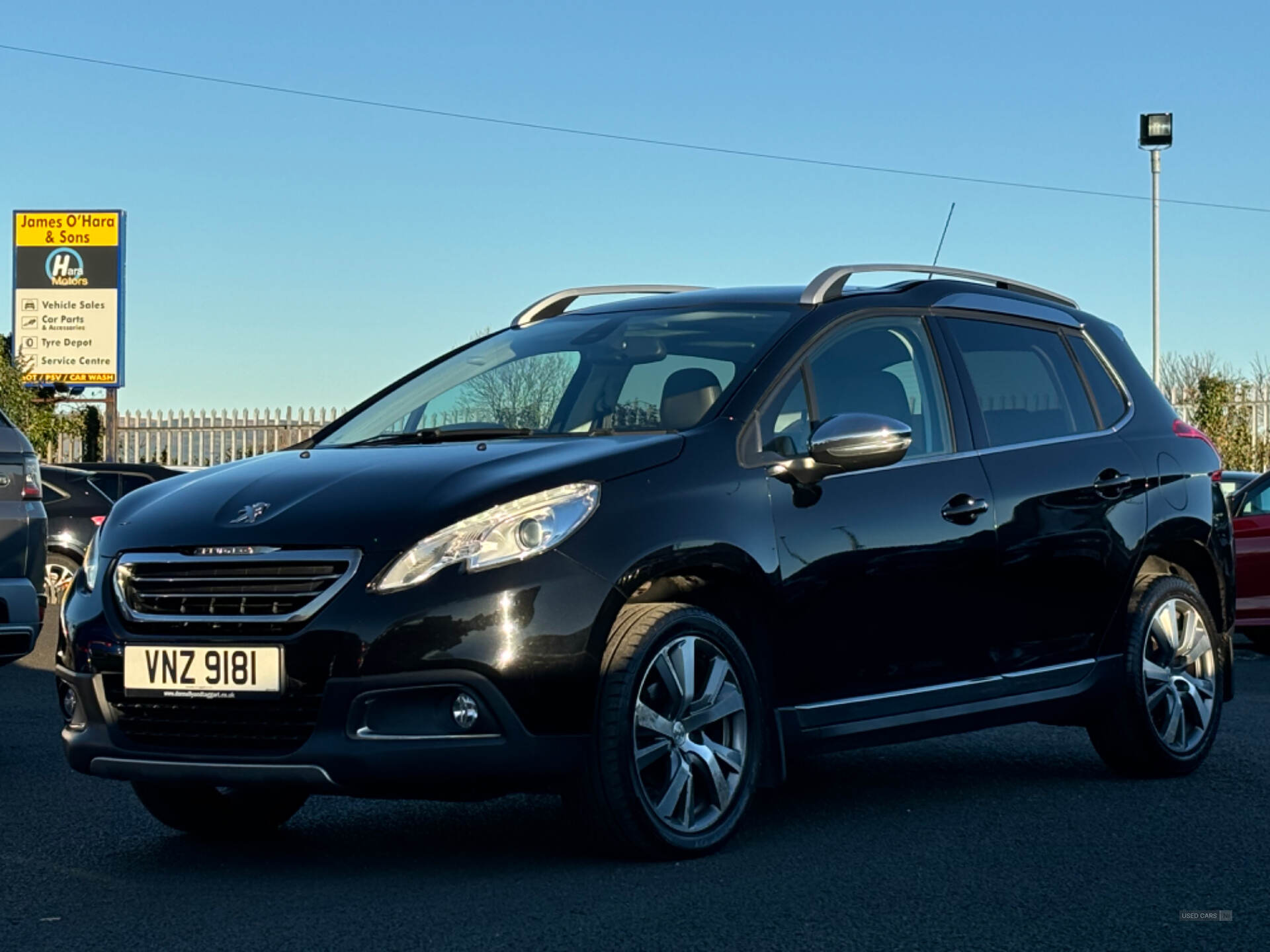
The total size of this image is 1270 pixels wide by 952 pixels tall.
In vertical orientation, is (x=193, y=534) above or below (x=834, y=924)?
above

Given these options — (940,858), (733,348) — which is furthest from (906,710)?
(733,348)

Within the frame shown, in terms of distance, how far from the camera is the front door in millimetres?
5957

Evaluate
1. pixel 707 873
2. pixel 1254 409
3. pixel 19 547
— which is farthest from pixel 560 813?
pixel 1254 409

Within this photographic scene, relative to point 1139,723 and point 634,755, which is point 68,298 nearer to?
point 1139,723

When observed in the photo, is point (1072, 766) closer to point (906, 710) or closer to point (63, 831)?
point (906, 710)

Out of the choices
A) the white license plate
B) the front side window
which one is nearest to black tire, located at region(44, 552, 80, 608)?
the front side window

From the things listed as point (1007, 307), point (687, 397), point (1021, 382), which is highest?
point (1007, 307)

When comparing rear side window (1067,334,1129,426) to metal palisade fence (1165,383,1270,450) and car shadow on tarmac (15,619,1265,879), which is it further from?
metal palisade fence (1165,383,1270,450)

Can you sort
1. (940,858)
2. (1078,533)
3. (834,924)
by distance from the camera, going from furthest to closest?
(1078,533)
(940,858)
(834,924)

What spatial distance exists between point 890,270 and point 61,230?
31.2 m

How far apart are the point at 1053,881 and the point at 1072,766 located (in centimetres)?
254

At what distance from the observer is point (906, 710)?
249 inches

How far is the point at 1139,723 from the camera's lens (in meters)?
7.26

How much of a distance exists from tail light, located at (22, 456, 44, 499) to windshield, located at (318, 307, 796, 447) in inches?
80.6
